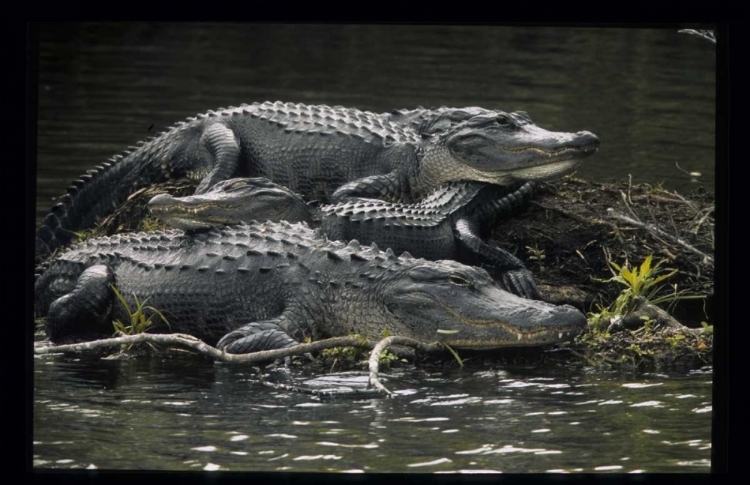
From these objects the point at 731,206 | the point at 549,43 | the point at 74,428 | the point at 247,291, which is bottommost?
the point at 74,428

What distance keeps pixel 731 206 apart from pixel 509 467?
1478 millimetres

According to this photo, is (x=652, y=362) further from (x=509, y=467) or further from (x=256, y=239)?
(x=256, y=239)

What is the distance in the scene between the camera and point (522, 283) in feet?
22.8

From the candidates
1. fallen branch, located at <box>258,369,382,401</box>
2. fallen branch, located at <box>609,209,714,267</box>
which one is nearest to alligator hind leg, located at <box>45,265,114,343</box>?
fallen branch, located at <box>258,369,382,401</box>

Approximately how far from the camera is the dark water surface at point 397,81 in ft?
29.7

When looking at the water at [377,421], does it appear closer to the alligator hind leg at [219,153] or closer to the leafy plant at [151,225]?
the leafy plant at [151,225]

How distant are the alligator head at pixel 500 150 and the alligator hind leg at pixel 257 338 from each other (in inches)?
74.5

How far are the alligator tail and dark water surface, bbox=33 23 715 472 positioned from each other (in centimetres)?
27

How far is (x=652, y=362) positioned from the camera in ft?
20.6

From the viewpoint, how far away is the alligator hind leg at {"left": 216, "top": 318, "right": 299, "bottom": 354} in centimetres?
619

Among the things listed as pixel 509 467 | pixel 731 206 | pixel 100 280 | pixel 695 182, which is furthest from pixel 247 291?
pixel 695 182

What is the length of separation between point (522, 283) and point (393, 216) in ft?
2.52

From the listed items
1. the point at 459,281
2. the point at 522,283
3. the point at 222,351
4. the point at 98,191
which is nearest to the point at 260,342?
the point at 222,351

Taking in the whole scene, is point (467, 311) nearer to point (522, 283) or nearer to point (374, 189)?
point (522, 283)
